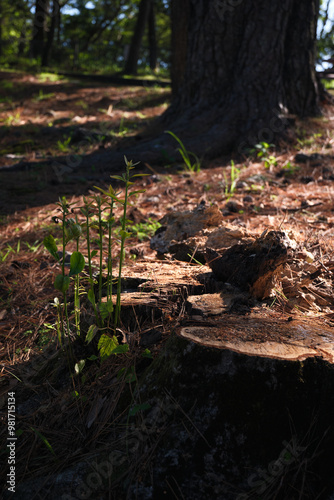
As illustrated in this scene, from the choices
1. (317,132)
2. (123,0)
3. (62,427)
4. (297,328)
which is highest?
(123,0)

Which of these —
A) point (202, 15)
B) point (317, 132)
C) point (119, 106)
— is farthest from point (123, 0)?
point (317, 132)

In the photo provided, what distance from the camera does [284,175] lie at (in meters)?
4.29

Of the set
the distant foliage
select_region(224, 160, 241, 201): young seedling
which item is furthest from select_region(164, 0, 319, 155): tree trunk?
the distant foliage

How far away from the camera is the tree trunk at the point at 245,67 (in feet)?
15.8

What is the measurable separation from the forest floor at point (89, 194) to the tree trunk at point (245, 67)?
317 mm

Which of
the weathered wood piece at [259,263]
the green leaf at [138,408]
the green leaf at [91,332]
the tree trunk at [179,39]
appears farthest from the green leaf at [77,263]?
the tree trunk at [179,39]

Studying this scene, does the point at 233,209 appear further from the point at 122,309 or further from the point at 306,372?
the point at 306,372

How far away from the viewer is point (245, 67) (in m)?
4.91

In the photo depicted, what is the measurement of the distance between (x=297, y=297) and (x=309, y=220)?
52.8 inches

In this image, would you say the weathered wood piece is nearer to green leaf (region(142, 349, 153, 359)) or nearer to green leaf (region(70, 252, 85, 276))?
green leaf (region(142, 349, 153, 359))

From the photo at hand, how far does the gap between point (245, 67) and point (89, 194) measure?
2.65 meters

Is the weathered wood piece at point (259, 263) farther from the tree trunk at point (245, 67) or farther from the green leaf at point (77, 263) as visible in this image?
the tree trunk at point (245, 67)

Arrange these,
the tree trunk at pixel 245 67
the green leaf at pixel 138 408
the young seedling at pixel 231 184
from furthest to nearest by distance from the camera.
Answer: the tree trunk at pixel 245 67
the young seedling at pixel 231 184
the green leaf at pixel 138 408

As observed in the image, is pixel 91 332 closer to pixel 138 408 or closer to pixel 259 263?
pixel 138 408
